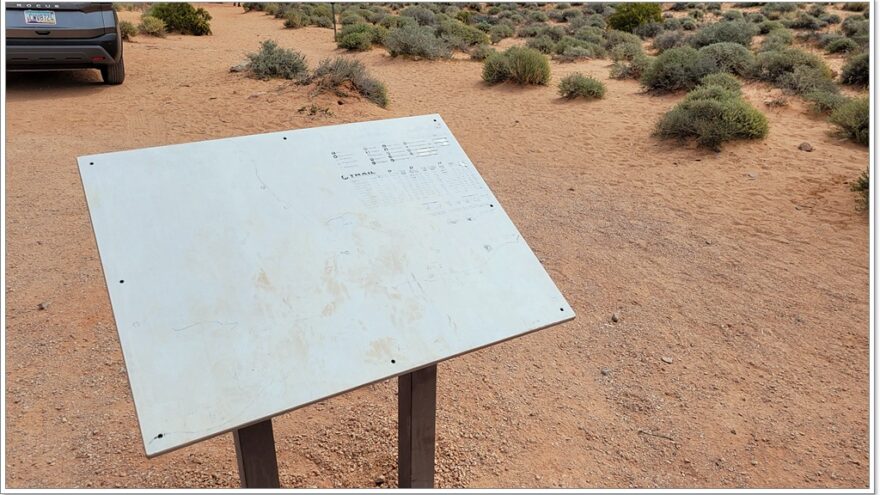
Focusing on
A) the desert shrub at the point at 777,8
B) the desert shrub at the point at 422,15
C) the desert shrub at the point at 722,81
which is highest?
the desert shrub at the point at 722,81

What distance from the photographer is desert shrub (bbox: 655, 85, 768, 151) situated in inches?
282

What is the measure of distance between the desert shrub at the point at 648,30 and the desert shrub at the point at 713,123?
436 inches

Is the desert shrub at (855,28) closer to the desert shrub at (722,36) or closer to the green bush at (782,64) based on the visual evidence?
the desert shrub at (722,36)

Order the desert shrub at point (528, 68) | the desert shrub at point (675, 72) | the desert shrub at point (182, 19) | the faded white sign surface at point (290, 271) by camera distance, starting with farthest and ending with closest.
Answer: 1. the desert shrub at point (182, 19)
2. the desert shrub at point (528, 68)
3. the desert shrub at point (675, 72)
4. the faded white sign surface at point (290, 271)

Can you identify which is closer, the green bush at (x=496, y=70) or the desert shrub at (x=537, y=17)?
the green bush at (x=496, y=70)

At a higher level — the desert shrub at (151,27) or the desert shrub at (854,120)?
the desert shrub at (854,120)

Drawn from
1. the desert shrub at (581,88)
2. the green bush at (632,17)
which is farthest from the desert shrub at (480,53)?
the green bush at (632,17)

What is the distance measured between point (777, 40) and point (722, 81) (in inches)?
237

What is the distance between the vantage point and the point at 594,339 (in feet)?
12.3

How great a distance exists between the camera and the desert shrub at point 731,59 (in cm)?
1046

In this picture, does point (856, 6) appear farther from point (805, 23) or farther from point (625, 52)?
point (625, 52)

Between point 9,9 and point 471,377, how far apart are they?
695cm

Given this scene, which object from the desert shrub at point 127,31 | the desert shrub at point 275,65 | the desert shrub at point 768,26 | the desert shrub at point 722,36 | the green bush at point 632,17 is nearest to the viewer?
the desert shrub at point 275,65

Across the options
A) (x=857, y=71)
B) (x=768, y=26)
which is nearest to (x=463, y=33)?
(x=768, y=26)
